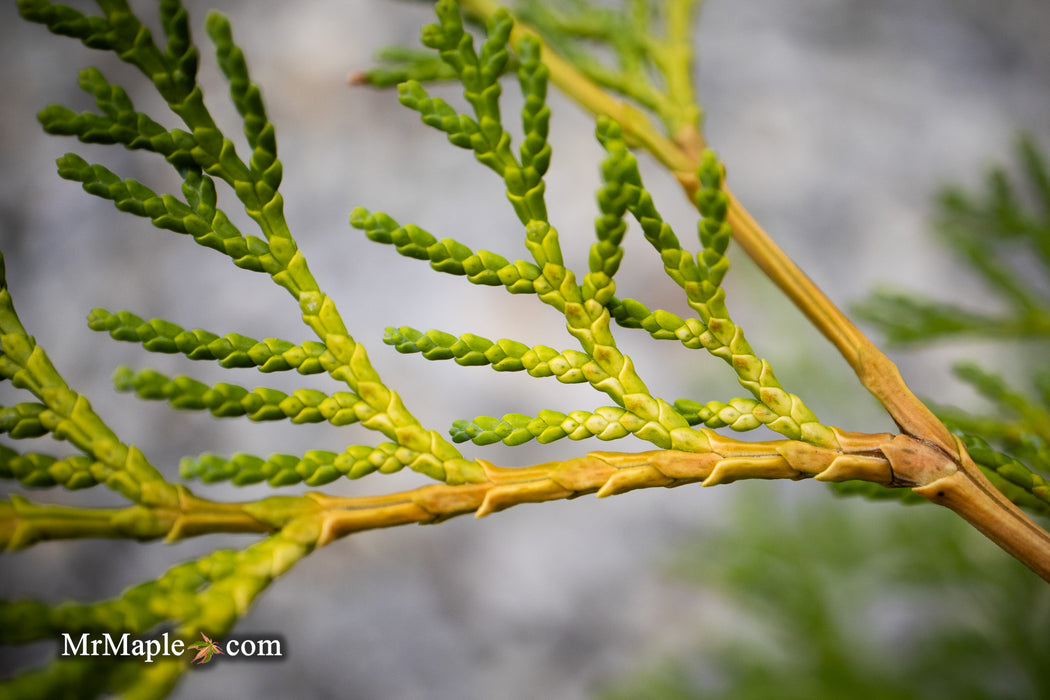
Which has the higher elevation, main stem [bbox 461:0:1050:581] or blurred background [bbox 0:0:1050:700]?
blurred background [bbox 0:0:1050:700]

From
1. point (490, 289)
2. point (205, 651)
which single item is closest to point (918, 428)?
point (205, 651)

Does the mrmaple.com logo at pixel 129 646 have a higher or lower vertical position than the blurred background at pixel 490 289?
lower

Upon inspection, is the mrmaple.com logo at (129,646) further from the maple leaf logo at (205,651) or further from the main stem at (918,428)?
the main stem at (918,428)

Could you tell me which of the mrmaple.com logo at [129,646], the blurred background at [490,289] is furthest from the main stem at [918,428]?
the blurred background at [490,289]

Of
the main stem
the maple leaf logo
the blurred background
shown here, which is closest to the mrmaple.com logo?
the maple leaf logo

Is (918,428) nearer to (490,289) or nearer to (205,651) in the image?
(205,651)

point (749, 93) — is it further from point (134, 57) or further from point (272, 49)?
point (134, 57)

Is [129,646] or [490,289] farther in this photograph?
[490,289]

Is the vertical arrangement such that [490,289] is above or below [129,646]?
above

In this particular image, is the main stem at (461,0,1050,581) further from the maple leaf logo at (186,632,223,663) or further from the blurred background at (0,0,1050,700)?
the blurred background at (0,0,1050,700)
